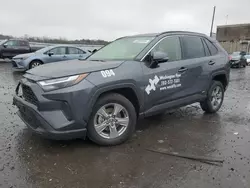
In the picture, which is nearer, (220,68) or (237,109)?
(220,68)

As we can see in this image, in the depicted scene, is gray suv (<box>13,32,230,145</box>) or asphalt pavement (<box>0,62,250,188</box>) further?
gray suv (<box>13,32,230,145</box>)

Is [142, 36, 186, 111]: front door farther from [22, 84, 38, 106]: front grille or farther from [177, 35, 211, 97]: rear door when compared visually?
[22, 84, 38, 106]: front grille

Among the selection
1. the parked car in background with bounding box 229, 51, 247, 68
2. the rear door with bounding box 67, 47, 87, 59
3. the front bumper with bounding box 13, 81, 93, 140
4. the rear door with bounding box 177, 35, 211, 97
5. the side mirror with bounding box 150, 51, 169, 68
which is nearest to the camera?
the front bumper with bounding box 13, 81, 93, 140

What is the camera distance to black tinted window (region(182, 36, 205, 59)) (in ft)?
17.6

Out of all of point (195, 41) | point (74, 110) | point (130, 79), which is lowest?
point (74, 110)

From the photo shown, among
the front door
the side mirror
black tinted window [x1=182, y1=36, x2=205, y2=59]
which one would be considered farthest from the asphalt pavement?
black tinted window [x1=182, y1=36, x2=205, y2=59]

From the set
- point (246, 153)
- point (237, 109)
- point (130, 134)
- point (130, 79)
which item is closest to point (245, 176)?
point (246, 153)

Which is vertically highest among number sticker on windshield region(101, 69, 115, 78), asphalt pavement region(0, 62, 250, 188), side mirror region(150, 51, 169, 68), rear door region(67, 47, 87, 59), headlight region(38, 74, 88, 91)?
side mirror region(150, 51, 169, 68)

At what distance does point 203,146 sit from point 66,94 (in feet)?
7.34

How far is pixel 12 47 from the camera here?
19.1m

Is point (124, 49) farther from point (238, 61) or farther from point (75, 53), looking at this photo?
point (238, 61)

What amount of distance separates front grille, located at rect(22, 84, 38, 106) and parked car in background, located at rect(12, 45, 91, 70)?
9494 mm

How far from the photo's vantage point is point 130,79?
425 cm

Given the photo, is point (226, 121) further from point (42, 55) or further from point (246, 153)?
point (42, 55)
